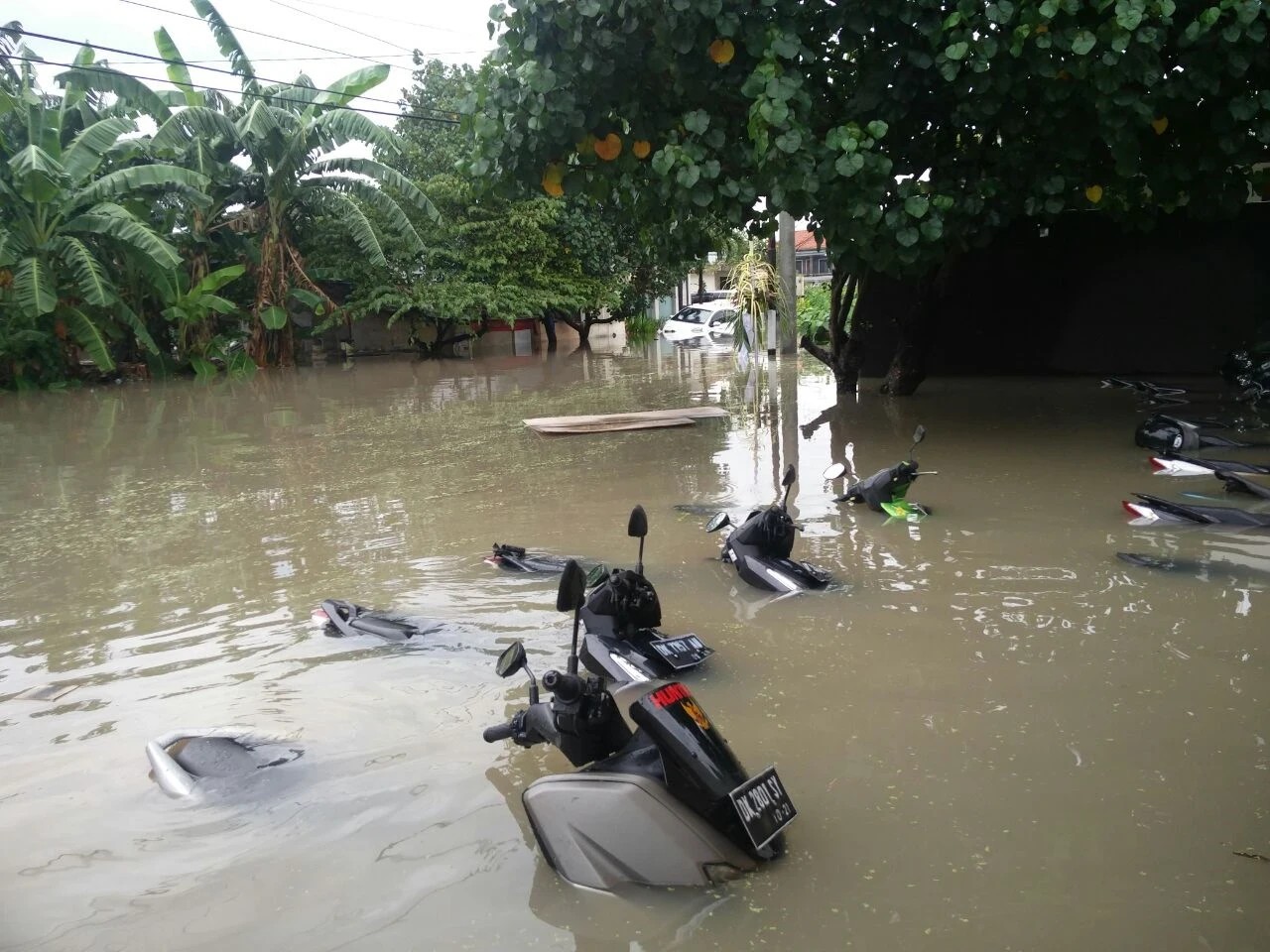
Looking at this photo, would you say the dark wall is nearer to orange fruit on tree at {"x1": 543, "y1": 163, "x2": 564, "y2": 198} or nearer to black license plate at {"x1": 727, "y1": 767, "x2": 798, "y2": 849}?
orange fruit on tree at {"x1": 543, "y1": 163, "x2": 564, "y2": 198}

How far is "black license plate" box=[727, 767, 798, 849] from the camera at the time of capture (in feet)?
8.75

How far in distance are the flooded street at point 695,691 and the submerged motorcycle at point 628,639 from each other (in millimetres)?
143

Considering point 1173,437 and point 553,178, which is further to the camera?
point 553,178

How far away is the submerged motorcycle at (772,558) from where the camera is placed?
5250mm

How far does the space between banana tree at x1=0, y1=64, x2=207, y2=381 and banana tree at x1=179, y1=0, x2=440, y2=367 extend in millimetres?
1605

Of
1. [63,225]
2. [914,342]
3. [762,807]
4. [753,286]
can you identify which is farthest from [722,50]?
[63,225]

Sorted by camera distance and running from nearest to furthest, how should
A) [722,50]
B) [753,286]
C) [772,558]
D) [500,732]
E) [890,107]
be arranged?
[500,732] < [772,558] < [722,50] < [890,107] < [753,286]

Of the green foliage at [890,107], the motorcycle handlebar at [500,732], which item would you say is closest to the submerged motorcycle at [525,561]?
the motorcycle handlebar at [500,732]

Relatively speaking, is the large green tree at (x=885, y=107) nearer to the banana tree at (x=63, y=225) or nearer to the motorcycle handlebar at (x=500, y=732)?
the motorcycle handlebar at (x=500, y=732)

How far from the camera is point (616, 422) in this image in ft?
37.7

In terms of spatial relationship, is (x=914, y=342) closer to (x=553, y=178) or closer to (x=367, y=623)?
(x=553, y=178)

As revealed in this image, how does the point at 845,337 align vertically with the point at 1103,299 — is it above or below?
below

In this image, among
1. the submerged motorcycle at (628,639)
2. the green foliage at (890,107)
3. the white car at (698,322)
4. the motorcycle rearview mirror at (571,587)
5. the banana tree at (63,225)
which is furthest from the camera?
the white car at (698,322)

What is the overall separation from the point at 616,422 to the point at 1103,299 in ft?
26.5
